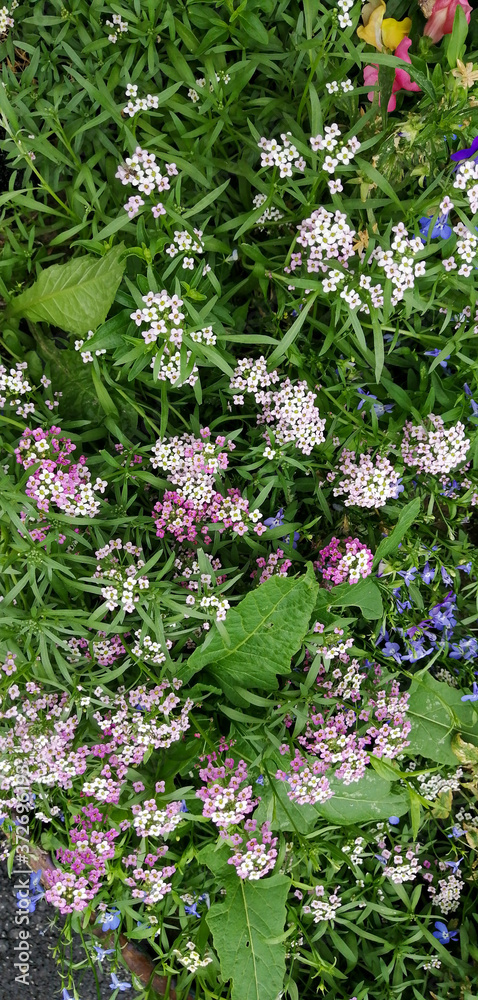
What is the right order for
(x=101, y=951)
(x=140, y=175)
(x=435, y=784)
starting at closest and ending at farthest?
(x=140, y=175), (x=101, y=951), (x=435, y=784)

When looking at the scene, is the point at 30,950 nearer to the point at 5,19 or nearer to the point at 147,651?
the point at 147,651

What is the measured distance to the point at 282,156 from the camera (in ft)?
6.55

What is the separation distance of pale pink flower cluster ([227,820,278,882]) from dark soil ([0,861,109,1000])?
4.23 feet

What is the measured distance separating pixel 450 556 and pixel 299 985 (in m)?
1.79

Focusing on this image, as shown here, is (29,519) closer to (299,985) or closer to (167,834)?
(167,834)

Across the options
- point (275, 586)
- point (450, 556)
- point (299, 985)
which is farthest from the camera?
point (299, 985)

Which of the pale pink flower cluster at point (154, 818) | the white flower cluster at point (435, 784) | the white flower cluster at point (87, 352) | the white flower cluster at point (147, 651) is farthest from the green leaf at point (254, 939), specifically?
the white flower cluster at point (87, 352)

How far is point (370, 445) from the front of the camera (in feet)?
7.53

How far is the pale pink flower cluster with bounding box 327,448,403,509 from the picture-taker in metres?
2.16

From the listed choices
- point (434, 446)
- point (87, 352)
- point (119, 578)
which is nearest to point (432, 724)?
point (434, 446)

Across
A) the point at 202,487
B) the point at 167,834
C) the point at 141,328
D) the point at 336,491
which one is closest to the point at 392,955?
the point at 167,834

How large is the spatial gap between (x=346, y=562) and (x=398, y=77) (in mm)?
1521

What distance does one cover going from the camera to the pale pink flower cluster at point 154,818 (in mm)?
2023

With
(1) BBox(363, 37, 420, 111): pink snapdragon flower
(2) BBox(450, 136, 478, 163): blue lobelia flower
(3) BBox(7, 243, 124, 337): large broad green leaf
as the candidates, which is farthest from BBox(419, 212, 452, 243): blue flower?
(3) BBox(7, 243, 124, 337): large broad green leaf
